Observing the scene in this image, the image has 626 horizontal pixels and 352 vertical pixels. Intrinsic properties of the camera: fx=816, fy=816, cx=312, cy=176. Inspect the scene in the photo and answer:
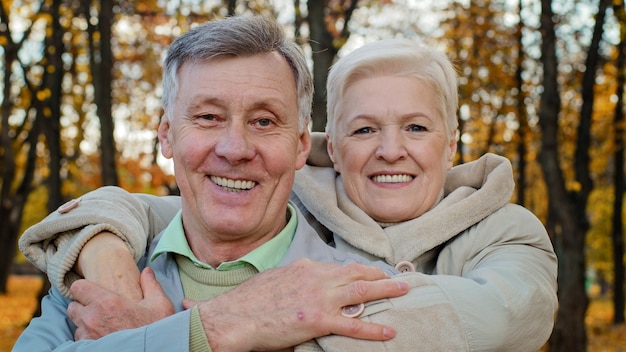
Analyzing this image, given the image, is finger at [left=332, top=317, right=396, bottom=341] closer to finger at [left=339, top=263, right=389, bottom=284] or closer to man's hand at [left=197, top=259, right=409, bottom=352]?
man's hand at [left=197, top=259, right=409, bottom=352]

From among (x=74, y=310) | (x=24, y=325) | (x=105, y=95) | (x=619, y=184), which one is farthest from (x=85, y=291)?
(x=619, y=184)

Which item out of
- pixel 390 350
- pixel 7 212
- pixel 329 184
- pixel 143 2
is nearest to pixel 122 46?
pixel 143 2

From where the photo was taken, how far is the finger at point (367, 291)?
2.41 metres

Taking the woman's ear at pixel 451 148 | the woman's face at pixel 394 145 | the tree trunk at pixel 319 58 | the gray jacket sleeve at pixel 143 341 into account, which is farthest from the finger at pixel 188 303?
the tree trunk at pixel 319 58

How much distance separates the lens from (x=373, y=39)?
1237cm

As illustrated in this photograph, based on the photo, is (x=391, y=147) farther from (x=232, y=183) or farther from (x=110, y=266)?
(x=110, y=266)

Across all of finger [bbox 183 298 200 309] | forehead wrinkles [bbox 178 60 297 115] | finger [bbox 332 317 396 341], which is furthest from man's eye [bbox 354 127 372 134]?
finger [bbox 332 317 396 341]

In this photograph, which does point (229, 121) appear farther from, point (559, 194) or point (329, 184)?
point (559, 194)

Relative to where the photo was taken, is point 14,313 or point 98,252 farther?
point 14,313

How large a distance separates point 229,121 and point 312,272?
663 millimetres

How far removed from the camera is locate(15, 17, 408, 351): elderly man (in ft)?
7.92

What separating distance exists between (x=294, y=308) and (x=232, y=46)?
986mm

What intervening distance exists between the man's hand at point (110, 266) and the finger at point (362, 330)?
77cm

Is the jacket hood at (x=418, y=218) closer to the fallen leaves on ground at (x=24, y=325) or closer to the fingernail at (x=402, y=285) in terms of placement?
the fingernail at (x=402, y=285)
